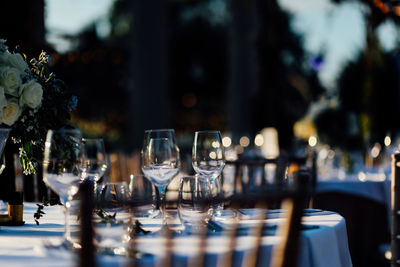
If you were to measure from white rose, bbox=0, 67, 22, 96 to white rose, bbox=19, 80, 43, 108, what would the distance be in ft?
0.08

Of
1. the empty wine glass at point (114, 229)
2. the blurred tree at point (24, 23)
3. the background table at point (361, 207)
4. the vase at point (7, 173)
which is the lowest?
the background table at point (361, 207)

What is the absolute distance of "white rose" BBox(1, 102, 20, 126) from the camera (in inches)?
65.6

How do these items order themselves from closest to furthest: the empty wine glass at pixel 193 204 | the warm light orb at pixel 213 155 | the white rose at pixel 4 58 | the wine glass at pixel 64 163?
the wine glass at pixel 64 163 → the empty wine glass at pixel 193 204 → the white rose at pixel 4 58 → the warm light orb at pixel 213 155

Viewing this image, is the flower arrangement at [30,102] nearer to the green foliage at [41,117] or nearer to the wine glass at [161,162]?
the green foliage at [41,117]

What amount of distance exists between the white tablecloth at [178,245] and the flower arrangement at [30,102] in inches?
10.8

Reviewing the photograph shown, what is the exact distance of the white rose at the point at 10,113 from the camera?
1.67 meters

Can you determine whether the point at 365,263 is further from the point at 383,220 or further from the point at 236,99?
the point at 236,99

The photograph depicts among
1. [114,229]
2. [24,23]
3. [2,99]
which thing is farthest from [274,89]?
[114,229]

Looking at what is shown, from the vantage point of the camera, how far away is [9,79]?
1676mm

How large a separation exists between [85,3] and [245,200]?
1645 cm

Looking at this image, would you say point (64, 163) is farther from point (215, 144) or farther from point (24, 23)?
point (24, 23)

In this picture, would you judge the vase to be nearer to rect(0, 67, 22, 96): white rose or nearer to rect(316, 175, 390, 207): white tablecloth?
rect(0, 67, 22, 96): white rose

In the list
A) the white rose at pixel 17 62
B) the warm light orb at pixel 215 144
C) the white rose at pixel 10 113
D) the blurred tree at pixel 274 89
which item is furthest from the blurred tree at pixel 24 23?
the blurred tree at pixel 274 89

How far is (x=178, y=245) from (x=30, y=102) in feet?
2.37
